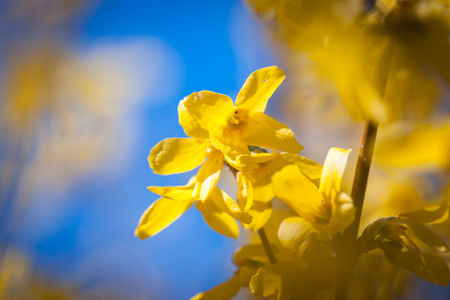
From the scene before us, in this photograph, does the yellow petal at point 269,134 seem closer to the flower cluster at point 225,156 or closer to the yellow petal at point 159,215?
the flower cluster at point 225,156

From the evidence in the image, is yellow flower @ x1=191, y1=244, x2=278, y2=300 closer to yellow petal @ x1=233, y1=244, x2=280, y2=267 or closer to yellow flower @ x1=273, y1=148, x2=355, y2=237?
yellow petal @ x1=233, y1=244, x2=280, y2=267

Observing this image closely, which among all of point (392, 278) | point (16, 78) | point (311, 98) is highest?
point (16, 78)

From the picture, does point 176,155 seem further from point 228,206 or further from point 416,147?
point 416,147

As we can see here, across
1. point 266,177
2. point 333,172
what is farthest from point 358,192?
point 266,177

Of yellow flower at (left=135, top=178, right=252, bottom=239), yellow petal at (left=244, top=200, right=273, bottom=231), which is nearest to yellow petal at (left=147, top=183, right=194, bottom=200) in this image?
yellow flower at (left=135, top=178, right=252, bottom=239)

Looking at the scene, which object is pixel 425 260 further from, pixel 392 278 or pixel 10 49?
pixel 10 49

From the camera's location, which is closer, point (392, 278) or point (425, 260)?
point (425, 260)

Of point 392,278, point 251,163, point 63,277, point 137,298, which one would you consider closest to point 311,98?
point 392,278

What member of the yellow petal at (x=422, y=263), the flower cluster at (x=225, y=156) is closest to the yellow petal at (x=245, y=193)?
the flower cluster at (x=225, y=156)
